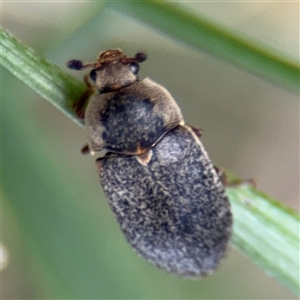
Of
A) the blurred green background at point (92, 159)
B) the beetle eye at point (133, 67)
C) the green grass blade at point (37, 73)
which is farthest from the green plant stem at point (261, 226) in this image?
the blurred green background at point (92, 159)

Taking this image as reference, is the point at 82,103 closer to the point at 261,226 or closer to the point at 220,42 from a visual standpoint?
the point at 220,42

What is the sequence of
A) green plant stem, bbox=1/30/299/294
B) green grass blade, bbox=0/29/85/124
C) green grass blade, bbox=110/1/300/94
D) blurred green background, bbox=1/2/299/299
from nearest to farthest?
green grass blade, bbox=0/29/85/124, green plant stem, bbox=1/30/299/294, green grass blade, bbox=110/1/300/94, blurred green background, bbox=1/2/299/299

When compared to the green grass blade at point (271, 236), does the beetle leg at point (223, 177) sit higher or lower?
higher

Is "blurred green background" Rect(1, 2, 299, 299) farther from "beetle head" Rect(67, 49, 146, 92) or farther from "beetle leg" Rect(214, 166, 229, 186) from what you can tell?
"beetle leg" Rect(214, 166, 229, 186)

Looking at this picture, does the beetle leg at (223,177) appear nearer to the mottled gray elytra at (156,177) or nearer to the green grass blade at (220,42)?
the mottled gray elytra at (156,177)

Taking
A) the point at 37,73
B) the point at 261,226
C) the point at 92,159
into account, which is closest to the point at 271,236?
the point at 261,226

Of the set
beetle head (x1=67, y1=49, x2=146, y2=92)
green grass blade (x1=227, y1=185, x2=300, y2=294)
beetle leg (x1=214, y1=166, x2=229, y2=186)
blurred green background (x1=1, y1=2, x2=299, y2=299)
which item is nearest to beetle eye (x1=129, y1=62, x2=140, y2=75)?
beetle head (x1=67, y1=49, x2=146, y2=92)

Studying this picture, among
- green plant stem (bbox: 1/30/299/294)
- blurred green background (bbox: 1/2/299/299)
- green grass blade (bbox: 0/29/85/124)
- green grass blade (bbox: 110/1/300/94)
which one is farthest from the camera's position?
blurred green background (bbox: 1/2/299/299)
